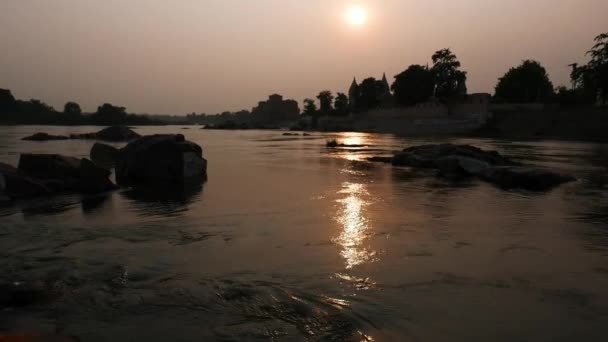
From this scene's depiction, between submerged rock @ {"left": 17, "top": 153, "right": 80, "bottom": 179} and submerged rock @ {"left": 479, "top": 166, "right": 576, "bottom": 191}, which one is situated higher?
submerged rock @ {"left": 17, "top": 153, "right": 80, "bottom": 179}

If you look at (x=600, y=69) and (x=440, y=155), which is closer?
(x=440, y=155)

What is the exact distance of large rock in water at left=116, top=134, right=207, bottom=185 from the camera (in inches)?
701

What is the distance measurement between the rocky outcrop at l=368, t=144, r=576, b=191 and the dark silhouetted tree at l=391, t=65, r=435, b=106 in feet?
266

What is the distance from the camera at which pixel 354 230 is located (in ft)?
31.8

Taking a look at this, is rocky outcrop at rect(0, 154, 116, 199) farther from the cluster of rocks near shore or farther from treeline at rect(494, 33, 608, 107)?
treeline at rect(494, 33, 608, 107)

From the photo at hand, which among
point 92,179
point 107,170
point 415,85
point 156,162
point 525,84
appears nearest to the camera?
point 92,179

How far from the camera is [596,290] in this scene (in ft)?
20.1

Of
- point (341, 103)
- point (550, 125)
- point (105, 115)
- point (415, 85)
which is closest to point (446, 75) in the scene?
point (415, 85)

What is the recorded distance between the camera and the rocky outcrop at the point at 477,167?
16531 millimetres

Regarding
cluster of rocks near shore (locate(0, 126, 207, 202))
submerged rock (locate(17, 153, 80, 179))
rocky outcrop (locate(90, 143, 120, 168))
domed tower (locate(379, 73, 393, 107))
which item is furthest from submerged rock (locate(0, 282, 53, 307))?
domed tower (locate(379, 73, 393, 107))

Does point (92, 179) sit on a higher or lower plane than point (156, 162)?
lower

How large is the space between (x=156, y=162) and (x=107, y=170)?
111 inches

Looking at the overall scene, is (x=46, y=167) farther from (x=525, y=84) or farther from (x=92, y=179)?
(x=525, y=84)

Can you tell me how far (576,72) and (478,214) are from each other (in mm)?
85587
